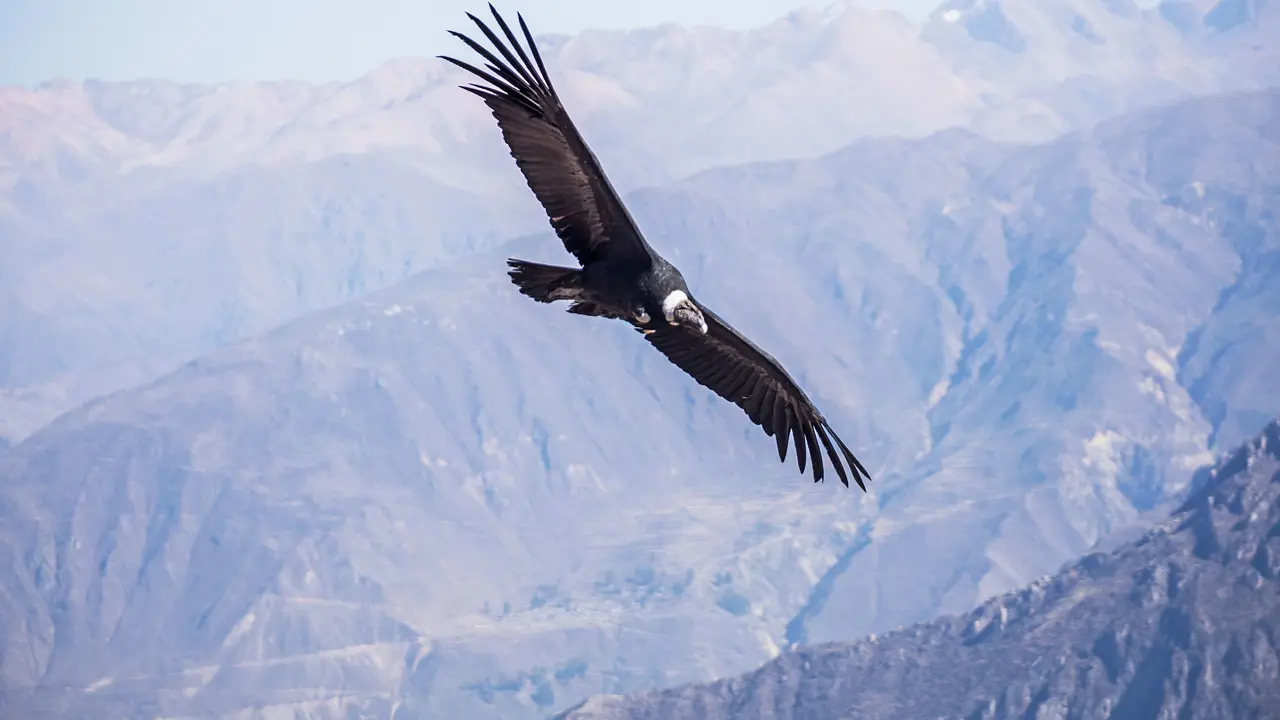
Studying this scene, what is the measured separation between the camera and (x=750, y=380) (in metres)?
24.6

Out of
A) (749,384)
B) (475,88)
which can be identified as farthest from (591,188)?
(749,384)

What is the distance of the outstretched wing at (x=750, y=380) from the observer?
938 inches

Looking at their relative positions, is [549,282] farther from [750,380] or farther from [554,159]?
[750,380]

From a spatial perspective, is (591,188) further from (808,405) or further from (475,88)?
(808,405)

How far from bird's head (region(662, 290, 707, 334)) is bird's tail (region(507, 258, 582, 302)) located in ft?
4.49

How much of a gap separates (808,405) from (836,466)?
5.19ft

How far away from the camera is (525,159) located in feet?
69.2

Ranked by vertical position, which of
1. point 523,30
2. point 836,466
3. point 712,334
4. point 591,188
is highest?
point 523,30

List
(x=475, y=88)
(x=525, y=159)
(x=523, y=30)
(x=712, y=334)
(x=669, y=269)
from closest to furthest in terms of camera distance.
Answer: (x=523, y=30), (x=475, y=88), (x=525, y=159), (x=669, y=269), (x=712, y=334)

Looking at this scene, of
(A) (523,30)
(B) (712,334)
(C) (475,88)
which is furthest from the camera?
(B) (712,334)

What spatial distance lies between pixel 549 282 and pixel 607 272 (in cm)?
85

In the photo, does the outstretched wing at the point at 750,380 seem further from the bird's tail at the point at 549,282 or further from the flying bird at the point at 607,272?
the bird's tail at the point at 549,282

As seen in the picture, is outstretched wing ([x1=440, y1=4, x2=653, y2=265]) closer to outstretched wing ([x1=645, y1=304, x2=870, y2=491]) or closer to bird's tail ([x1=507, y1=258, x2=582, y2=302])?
bird's tail ([x1=507, y1=258, x2=582, y2=302])

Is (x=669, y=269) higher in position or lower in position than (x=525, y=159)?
lower
